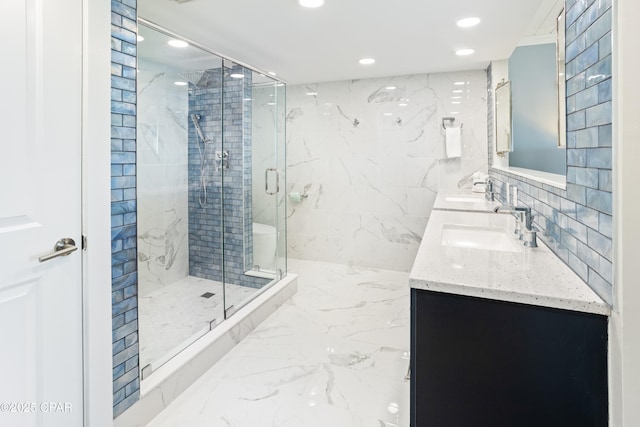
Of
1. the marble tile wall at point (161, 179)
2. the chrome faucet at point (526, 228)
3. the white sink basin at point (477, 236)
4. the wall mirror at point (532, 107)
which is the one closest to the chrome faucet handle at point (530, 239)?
the chrome faucet at point (526, 228)

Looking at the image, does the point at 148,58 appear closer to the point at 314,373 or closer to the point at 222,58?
the point at 222,58

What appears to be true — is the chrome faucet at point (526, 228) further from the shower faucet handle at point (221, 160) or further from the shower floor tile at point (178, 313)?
the shower faucet handle at point (221, 160)

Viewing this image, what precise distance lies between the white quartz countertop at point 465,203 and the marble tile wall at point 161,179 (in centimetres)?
219

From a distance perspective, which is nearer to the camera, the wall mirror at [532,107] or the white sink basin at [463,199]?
Answer: the wall mirror at [532,107]

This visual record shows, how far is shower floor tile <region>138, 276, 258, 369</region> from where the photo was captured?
2.02m

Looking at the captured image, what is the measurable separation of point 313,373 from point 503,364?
1.33m

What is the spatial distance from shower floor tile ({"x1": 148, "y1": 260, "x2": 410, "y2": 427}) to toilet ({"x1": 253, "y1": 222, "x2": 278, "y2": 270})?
0.48 metres

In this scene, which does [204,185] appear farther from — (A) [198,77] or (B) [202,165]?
(A) [198,77]

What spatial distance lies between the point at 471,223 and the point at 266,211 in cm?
206

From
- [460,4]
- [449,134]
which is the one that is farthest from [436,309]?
[449,134]

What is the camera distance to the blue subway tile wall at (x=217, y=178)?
3000 millimetres

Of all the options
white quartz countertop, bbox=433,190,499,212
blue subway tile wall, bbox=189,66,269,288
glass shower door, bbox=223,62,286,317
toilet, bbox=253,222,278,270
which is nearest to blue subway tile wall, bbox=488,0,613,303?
white quartz countertop, bbox=433,190,499,212

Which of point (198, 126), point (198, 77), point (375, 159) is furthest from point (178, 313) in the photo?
point (375, 159)
